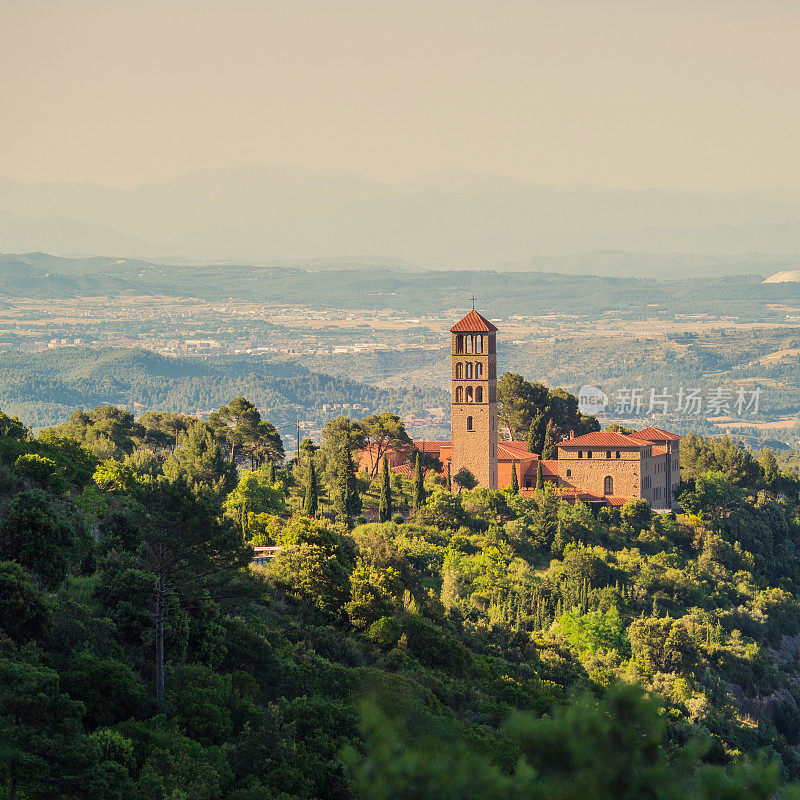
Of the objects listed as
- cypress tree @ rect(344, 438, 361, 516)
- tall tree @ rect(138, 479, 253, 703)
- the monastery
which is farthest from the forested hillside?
the monastery

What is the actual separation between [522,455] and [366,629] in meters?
35.9

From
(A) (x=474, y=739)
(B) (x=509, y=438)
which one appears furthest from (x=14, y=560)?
(B) (x=509, y=438)

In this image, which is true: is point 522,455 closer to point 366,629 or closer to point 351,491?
point 351,491

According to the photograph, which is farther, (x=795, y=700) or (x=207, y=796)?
(x=795, y=700)

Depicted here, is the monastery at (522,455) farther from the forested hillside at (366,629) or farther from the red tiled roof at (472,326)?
the forested hillside at (366,629)

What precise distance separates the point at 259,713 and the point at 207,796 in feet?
16.2

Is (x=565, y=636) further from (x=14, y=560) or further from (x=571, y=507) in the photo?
(x=14, y=560)

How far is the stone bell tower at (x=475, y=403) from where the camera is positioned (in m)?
69.5

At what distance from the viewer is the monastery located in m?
68.7

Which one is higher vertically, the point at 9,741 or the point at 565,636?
the point at 9,741

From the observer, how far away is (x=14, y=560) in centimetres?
2561

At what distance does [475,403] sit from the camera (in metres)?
69.9

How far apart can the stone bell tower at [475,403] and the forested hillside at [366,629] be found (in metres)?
1.99

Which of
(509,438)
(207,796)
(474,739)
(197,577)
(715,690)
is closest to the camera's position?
(207,796)
